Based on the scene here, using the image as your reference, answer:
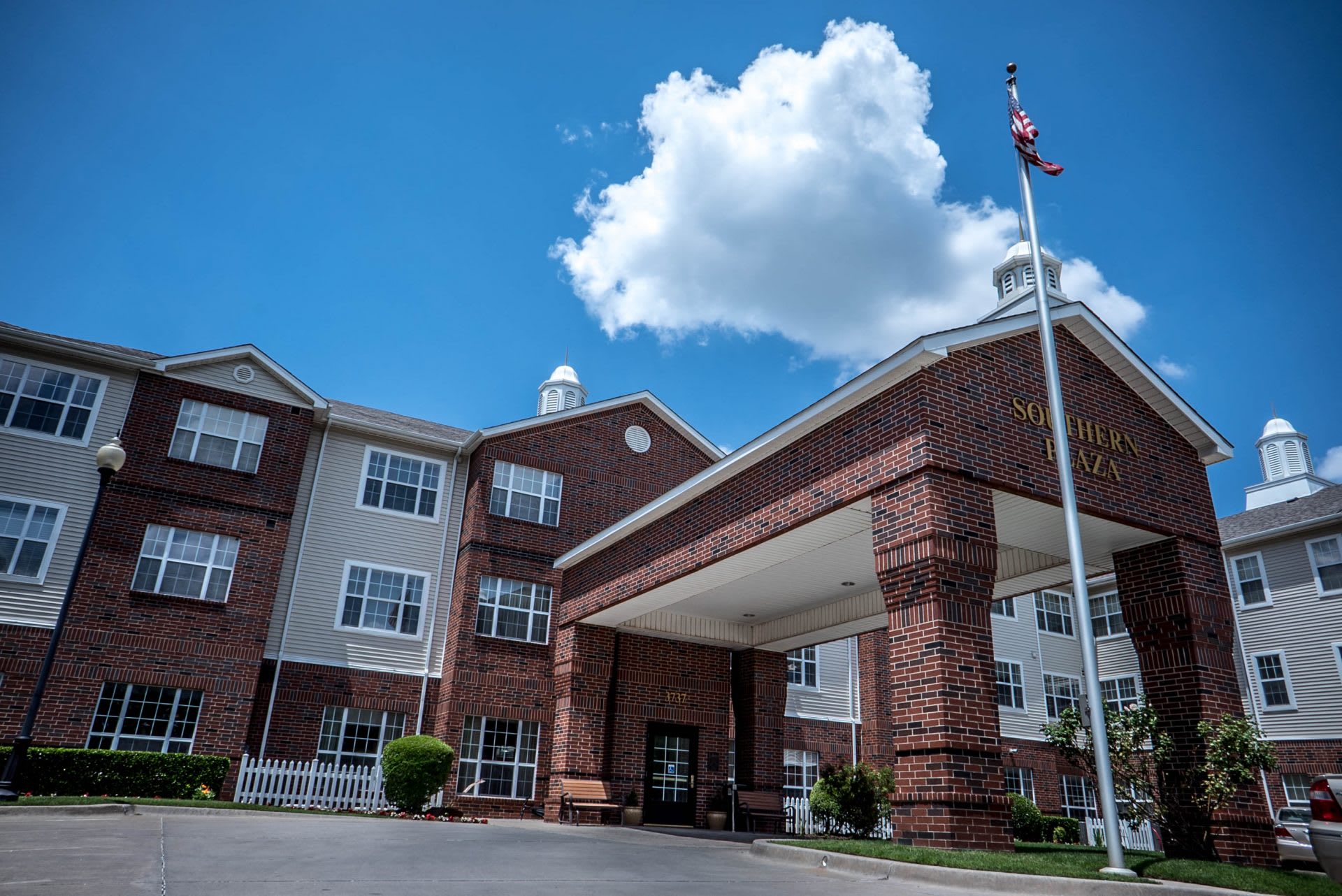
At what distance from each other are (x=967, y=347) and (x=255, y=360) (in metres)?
17.7

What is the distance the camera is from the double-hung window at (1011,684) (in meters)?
30.3

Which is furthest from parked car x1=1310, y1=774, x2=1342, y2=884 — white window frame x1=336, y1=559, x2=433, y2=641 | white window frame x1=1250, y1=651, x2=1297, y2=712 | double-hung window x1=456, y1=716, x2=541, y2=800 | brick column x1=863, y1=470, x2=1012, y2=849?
white window frame x1=1250, y1=651, x2=1297, y2=712

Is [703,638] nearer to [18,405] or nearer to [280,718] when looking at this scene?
Answer: [280,718]

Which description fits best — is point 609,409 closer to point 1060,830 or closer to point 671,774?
point 671,774

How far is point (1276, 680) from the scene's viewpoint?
87.2 feet

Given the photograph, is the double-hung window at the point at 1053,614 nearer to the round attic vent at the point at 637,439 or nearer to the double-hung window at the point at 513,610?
the round attic vent at the point at 637,439

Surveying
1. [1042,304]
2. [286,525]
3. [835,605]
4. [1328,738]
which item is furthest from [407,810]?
[1328,738]

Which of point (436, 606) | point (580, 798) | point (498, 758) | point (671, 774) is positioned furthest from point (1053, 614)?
point (436, 606)

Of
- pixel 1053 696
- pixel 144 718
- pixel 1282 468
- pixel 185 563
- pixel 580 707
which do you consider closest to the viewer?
pixel 144 718

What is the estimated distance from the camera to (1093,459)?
1190 centimetres

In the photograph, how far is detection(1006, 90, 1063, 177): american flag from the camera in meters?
11.6

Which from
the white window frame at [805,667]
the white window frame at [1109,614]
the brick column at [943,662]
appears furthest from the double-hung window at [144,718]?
the white window frame at [1109,614]

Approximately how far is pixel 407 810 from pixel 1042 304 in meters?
15.9

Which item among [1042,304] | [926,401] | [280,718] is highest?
[1042,304]
